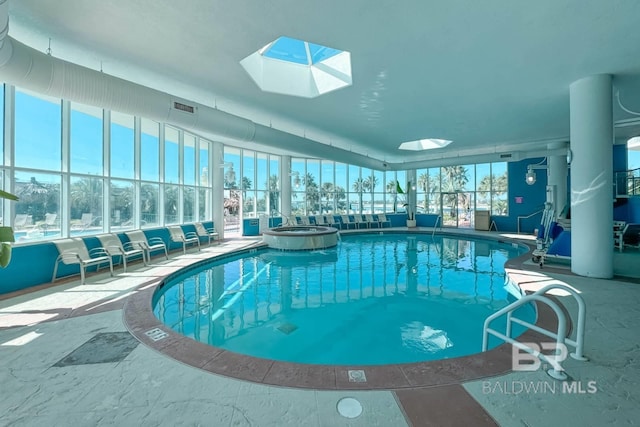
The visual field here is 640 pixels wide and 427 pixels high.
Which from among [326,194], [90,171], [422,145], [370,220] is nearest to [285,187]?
[326,194]

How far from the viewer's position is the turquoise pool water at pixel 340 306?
131 inches

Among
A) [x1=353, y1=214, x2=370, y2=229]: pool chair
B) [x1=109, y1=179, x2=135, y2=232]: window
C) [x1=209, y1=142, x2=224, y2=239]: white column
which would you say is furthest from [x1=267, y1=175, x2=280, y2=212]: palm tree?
[x1=109, y1=179, x2=135, y2=232]: window

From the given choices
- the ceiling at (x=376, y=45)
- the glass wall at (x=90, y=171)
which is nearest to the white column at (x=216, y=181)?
the glass wall at (x=90, y=171)

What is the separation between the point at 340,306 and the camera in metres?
4.62

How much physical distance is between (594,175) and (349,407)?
19.3 feet

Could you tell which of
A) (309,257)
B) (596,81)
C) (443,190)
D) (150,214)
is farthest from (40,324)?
(443,190)

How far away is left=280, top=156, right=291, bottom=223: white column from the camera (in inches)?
520

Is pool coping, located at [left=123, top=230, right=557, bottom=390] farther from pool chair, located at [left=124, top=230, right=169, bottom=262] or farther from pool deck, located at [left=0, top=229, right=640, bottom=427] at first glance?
pool chair, located at [left=124, top=230, right=169, bottom=262]

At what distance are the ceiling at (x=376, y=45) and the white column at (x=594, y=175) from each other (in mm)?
388

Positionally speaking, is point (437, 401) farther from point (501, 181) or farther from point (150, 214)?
point (501, 181)

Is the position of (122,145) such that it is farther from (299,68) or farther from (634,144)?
(634,144)

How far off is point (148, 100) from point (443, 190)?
568 inches

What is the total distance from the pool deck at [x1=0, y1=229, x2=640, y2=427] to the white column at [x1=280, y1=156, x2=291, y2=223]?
10.3 m

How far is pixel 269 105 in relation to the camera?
6.53 metres
